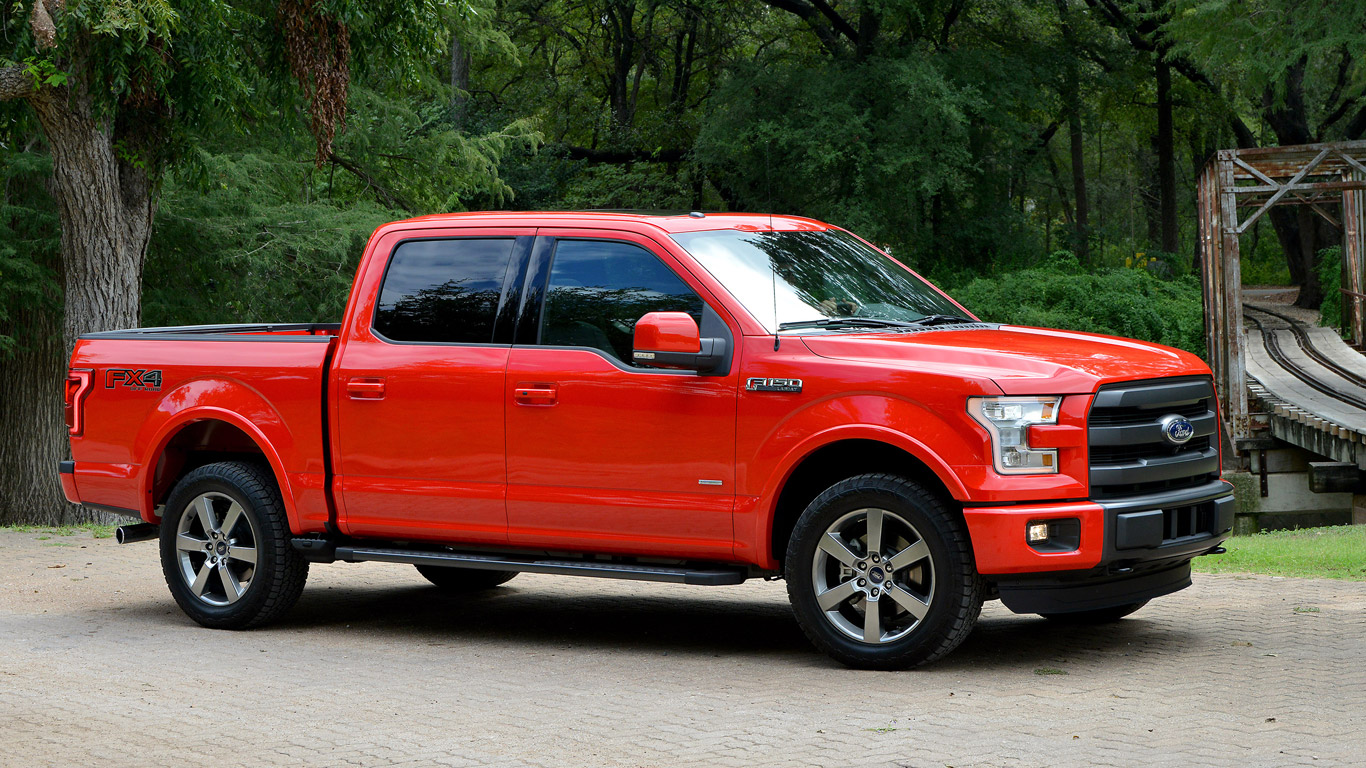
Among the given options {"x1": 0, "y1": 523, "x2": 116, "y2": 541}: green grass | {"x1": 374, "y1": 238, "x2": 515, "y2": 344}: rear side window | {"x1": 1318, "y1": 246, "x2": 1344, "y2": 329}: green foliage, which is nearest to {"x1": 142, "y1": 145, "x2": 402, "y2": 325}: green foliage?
{"x1": 0, "y1": 523, "x2": 116, "y2": 541}: green grass

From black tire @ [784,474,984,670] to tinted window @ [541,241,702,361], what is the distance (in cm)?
119

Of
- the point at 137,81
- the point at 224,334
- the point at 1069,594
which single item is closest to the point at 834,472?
the point at 1069,594

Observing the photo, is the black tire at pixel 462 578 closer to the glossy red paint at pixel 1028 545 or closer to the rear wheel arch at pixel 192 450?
the rear wheel arch at pixel 192 450

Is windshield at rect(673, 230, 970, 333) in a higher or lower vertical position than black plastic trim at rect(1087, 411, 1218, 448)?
higher

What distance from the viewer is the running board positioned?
6.92m

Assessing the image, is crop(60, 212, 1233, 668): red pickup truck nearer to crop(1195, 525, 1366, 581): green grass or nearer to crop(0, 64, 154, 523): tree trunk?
crop(1195, 525, 1366, 581): green grass

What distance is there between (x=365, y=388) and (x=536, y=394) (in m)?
1.09

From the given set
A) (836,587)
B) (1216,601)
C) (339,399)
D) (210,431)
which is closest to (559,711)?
(836,587)

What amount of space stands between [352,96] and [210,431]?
45.9 ft

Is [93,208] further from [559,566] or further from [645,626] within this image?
[559,566]

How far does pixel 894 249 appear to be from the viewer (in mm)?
35281

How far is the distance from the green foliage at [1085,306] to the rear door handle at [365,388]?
27.6 m

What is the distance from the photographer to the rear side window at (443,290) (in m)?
7.75

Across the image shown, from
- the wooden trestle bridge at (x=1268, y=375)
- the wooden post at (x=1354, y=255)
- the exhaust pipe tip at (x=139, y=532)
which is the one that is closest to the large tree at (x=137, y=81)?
the exhaust pipe tip at (x=139, y=532)
